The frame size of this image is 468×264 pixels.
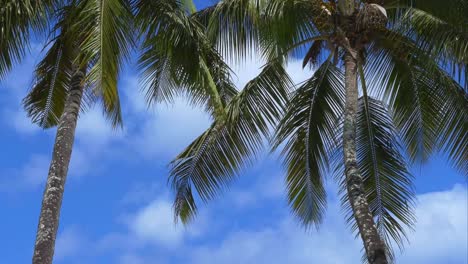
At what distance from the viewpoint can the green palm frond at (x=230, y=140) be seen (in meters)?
14.6

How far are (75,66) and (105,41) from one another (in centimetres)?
218

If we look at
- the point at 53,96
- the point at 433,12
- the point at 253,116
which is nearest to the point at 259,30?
the point at 253,116

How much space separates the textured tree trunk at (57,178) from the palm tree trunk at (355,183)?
4216 mm

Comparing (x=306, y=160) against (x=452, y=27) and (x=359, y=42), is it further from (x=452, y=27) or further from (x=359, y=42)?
(x=452, y=27)

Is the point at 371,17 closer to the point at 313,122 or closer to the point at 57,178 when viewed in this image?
the point at 313,122

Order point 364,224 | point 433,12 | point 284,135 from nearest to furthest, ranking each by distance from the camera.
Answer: point 364,224 → point 433,12 → point 284,135

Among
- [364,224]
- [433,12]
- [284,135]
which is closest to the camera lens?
[364,224]

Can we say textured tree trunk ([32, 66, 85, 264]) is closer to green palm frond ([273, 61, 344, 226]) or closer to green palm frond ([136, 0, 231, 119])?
green palm frond ([136, 0, 231, 119])

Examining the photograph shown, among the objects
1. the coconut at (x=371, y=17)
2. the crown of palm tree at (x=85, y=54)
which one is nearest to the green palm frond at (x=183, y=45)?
the crown of palm tree at (x=85, y=54)

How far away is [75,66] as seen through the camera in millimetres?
13445

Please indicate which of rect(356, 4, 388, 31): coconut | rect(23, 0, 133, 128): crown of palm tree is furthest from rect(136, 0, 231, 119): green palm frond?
rect(356, 4, 388, 31): coconut

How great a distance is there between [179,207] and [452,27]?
597 centimetres

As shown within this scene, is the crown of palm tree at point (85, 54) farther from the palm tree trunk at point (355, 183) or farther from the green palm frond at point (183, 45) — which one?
the palm tree trunk at point (355, 183)

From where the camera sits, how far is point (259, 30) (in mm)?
14156
